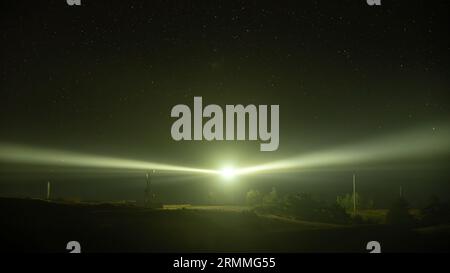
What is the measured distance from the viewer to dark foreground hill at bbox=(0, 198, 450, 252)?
14.5 ft

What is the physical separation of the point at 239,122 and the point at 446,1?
2.22 meters

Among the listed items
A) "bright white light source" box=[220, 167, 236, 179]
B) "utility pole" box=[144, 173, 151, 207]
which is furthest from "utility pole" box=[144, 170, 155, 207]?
"bright white light source" box=[220, 167, 236, 179]

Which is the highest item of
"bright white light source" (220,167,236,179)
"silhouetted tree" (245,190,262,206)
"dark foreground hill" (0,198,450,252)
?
"bright white light source" (220,167,236,179)

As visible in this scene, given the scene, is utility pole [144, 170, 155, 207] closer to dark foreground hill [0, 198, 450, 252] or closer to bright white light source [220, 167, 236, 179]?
dark foreground hill [0, 198, 450, 252]

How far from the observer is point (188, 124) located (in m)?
4.50

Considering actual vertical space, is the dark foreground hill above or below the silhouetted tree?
below

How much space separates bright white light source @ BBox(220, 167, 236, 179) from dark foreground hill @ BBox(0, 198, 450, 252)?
343mm

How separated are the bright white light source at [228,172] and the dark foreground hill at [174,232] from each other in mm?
343

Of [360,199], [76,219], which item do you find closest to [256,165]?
[360,199]

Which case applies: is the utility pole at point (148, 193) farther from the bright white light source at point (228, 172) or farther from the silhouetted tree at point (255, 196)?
the silhouetted tree at point (255, 196)

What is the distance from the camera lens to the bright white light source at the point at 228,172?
4.57m

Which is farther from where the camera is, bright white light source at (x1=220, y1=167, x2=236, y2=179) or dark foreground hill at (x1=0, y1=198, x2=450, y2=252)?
bright white light source at (x1=220, y1=167, x2=236, y2=179)

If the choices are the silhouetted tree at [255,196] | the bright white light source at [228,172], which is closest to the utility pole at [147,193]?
the bright white light source at [228,172]
